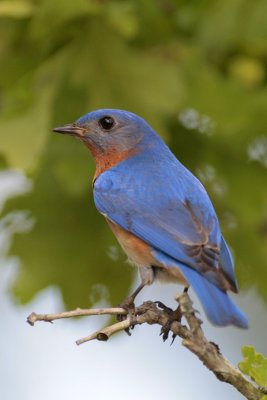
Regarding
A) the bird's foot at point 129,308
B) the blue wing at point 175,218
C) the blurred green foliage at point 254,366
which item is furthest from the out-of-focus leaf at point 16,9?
the blurred green foliage at point 254,366

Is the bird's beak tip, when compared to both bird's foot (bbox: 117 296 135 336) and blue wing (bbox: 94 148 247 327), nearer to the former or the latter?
blue wing (bbox: 94 148 247 327)

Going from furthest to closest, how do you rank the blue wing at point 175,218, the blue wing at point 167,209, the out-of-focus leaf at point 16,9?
the out-of-focus leaf at point 16,9, the blue wing at point 167,209, the blue wing at point 175,218

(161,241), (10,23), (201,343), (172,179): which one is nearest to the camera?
(201,343)

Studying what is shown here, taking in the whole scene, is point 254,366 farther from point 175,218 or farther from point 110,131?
point 110,131

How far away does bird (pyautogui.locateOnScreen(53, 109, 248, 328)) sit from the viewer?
202 inches

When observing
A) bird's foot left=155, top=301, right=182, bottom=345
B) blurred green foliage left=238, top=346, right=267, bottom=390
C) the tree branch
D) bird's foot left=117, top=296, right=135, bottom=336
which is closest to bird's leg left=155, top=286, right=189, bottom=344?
bird's foot left=155, top=301, right=182, bottom=345

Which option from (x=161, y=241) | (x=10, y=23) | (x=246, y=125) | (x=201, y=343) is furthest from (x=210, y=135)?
(x=201, y=343)

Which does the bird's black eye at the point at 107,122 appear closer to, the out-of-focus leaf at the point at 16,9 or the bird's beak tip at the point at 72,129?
the bird's beak tip at the point at 72,129

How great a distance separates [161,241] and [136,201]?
51 centimetres

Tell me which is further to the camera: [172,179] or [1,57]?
[1,57]

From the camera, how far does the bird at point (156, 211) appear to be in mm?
5121

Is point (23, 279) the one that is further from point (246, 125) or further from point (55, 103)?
point (246, 125)

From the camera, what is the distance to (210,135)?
24.5 ft

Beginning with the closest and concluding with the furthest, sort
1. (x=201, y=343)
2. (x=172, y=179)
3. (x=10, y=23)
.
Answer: (x=201, y=343), (x=172, y=179), (x=10, y=23)
